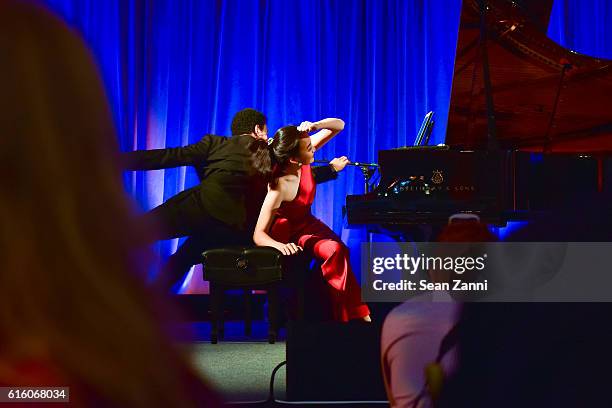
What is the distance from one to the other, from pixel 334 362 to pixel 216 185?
207 centimetres

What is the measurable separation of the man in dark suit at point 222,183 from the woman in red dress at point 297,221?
0.41 ft

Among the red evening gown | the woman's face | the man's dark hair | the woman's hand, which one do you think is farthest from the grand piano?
the man's dark hair

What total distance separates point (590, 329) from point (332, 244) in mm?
1588

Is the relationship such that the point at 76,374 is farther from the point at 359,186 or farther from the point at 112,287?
the point at 359,186

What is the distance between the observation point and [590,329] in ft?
8.09

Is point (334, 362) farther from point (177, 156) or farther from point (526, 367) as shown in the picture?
point (177, 156)

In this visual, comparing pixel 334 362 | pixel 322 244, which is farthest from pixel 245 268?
pixel 334 362

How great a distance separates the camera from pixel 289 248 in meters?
3.86

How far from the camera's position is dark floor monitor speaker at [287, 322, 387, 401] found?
7.94 ft

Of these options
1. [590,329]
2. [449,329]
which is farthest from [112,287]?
[590,329]

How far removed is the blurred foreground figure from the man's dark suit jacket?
388 cm

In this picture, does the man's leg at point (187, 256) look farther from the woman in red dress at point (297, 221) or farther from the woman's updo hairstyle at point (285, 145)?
the woman's updo hairstyle at point (285, 145)

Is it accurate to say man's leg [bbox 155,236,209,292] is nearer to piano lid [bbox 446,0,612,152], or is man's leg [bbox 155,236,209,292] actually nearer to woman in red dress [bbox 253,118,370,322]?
woman in red dress [bbox 253,118,370,322]

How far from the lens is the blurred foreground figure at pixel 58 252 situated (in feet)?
1.18
